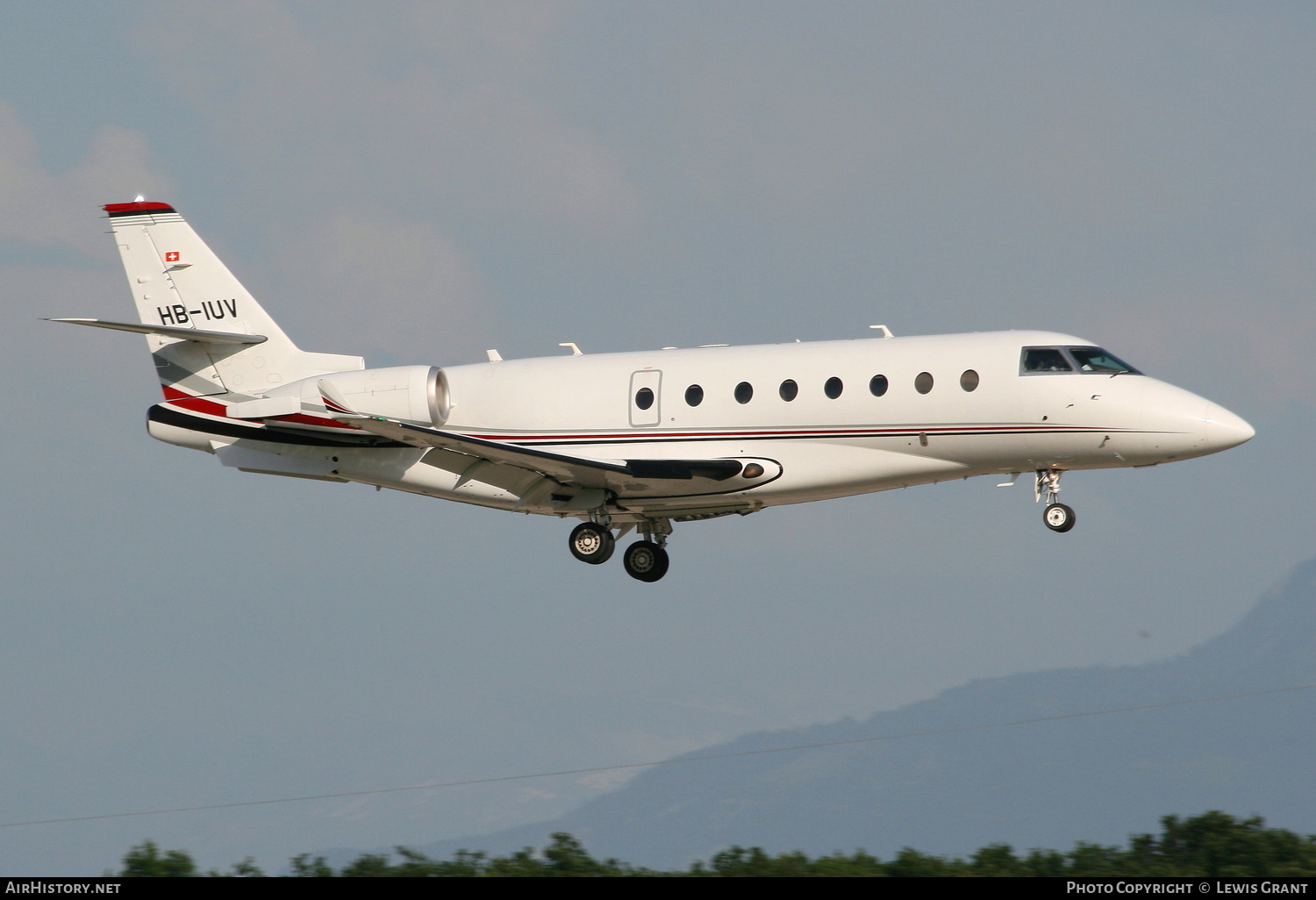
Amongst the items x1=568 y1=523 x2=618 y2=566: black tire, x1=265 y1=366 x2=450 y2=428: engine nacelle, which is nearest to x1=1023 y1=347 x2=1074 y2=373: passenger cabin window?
x1=568 y1=523 x2=618 y2=566: black tire

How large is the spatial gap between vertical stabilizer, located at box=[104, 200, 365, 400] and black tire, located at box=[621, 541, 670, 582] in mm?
5605

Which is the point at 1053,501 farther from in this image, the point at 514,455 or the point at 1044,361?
the point at 514,455

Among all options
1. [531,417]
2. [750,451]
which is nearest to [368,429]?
[531,417]

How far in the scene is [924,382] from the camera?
21625mm

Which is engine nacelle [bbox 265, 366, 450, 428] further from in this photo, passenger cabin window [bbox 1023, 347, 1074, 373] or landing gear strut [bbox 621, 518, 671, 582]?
passenger cabin window [bbox 1023, 347, 1074, 373]

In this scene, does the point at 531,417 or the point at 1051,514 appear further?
the point at 531,417

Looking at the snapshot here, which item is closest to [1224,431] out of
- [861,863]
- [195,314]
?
[861,863]

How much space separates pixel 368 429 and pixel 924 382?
7.93m

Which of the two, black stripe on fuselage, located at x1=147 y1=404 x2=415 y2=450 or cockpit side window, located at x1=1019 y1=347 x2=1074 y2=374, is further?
black stripe on fuselage, located at x1=147 y1=404 x2=415 y2=450

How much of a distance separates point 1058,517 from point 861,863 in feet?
21.6

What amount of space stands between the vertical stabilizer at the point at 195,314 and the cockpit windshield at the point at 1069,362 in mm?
11129

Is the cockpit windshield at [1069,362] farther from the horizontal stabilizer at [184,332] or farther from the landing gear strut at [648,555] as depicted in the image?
the horizontal stabilizer at [184,332]

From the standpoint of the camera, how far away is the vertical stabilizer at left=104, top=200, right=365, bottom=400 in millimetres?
25188
